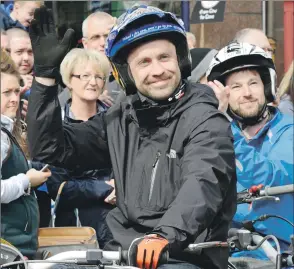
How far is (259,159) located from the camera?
7.32 m

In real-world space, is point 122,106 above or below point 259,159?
above

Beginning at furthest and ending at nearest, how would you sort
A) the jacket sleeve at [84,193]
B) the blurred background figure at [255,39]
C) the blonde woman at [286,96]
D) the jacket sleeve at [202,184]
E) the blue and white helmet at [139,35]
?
the blurred background figure at [255,39] → the blonde woman at [286,96] → the jacket sleeve at [84,193] → the blue and white helmet at [139,35] → the jacket sleeve at [202,184]

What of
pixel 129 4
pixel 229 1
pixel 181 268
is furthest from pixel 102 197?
pixel 229 1

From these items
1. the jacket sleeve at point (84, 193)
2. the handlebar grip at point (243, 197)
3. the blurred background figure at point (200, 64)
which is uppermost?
the blurred background figure at point (200, 64)

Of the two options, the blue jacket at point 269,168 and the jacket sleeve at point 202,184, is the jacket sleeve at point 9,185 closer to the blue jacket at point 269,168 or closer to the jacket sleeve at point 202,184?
the blue jacket at point 269,168

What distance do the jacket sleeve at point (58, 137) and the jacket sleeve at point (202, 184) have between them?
2.71 ft

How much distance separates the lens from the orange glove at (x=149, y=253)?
430cm

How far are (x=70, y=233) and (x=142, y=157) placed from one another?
8.04ft

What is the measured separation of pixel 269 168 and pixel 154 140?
7.23 ft

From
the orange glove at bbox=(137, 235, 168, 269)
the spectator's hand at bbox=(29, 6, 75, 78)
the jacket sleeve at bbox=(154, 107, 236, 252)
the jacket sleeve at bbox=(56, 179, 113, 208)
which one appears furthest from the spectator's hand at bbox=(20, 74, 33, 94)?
the orange glove at bbox=(137, 235, 168, 269)

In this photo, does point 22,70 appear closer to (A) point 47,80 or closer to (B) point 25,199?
(B) point 25,199

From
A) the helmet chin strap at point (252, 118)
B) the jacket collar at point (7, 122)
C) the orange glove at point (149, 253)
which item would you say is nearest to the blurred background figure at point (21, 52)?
the jacket collar at point (7, 122)

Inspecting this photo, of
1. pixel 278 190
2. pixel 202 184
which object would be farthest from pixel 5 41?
pixel 202 184

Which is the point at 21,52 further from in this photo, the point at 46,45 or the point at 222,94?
the point at 46,45
